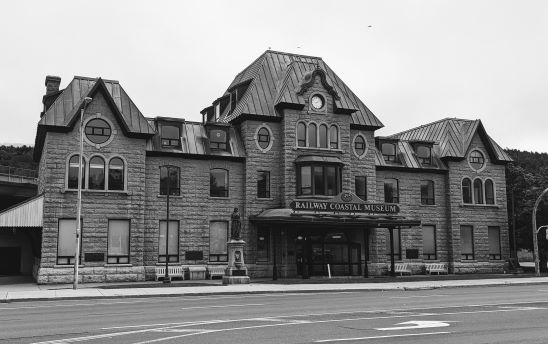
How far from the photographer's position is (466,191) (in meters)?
45.9

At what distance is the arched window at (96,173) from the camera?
3500 cm

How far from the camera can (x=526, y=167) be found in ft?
178

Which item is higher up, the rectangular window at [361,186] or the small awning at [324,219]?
the rectangular window at [361,186]

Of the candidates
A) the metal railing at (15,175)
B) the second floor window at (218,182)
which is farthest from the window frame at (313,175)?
the metal railing at (15,175)

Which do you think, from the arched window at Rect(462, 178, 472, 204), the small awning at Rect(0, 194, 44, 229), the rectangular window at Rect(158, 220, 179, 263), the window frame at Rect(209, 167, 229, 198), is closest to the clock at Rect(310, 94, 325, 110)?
the window frame at Rect(209, 167, 229, 198)

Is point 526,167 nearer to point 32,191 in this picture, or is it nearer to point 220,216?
point 220,216

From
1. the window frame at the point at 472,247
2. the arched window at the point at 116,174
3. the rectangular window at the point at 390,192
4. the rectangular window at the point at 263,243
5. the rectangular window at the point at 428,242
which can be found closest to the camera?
the arched window at the point at 116,174

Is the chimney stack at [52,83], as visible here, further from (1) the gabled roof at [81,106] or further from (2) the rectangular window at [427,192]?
(2) the rectangular window at [427,192]

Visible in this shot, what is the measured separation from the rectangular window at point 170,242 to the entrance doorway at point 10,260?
13103mm

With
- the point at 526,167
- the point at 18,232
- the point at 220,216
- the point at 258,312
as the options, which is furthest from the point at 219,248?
the point at 526,167

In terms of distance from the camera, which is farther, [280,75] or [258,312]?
[280,75]

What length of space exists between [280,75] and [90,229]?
1752cm

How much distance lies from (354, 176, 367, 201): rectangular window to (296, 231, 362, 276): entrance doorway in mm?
3618

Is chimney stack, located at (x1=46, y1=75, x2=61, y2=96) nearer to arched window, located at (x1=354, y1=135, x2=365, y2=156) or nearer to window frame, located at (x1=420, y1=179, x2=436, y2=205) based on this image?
arched window, located at (x1=354, y1=135, x2=365, y2=156)
